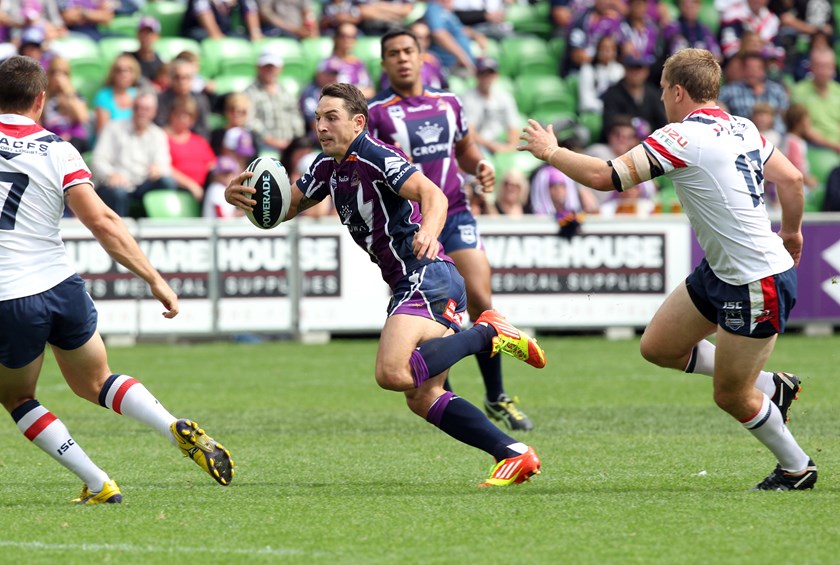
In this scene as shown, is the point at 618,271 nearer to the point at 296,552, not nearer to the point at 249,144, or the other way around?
the point at 249,144

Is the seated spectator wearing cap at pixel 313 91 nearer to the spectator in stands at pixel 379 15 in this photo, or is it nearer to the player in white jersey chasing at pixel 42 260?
the spectator in stands at pixel 379 15

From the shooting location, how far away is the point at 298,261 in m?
15.5

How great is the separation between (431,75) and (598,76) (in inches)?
184

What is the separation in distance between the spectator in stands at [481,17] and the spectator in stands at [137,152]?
235 inches

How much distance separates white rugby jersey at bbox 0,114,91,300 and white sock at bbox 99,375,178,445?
60cm

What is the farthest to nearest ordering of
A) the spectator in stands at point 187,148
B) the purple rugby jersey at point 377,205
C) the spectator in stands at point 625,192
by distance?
1. the spectator in stands at point 187,148
2. the spectator in stands at point 625,192
3. the purple rugby jersey at point 377,205

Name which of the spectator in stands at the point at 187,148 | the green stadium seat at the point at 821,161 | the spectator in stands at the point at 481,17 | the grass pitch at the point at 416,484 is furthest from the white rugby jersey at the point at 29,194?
the spectator in stands at the point at 481,17

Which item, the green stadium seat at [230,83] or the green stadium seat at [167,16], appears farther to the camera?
the green stadium seat at [167,16]

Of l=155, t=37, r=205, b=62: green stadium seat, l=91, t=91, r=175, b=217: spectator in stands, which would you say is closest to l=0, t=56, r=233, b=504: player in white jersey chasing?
l=91, t=91, r=175, b=217: spectator in stands

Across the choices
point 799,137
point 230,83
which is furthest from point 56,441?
point 799,137

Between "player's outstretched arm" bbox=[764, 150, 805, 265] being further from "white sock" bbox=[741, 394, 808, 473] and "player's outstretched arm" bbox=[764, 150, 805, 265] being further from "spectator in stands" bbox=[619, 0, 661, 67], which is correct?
"spectator in stands" bbox=[619, 0, 661, 67]

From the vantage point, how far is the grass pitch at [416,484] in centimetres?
539

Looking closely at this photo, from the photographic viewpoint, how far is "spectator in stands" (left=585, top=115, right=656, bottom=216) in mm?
16438

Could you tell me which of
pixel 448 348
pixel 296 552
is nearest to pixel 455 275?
pixel 448 348
